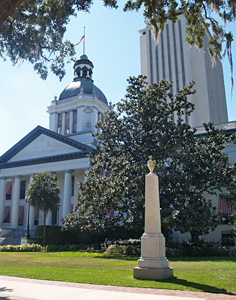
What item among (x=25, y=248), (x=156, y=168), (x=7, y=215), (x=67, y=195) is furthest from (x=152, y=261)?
(x=7, y=215)

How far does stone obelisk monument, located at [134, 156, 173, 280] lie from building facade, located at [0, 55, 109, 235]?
88.1ft

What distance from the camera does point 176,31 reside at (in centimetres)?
7619

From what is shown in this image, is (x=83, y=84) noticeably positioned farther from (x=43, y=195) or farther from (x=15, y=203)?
(x=43, y=195)

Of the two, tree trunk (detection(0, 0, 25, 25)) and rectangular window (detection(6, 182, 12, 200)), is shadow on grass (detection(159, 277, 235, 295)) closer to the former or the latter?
tree trunk (detection(0, 0, 25, 25))

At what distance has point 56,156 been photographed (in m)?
40.3

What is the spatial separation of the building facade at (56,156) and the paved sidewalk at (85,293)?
2859 cm

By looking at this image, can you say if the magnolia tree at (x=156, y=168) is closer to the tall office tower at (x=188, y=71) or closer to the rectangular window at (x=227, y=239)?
the rectangular window at (x=227, y=239)

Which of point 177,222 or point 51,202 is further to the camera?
point 51,202

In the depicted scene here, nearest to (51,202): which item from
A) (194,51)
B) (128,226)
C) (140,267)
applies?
(128,226)

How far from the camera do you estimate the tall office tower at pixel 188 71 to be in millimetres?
71000

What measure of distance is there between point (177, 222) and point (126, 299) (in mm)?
14134

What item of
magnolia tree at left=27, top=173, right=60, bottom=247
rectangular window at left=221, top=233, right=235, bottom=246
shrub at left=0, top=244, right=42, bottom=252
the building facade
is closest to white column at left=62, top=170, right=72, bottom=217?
the building facade

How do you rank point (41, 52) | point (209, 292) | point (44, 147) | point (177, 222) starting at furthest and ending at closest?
point (44, 147)
point (177, 222)
point (41, 52)
point (209, 292)

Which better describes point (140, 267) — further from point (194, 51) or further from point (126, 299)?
point (194, 51)
